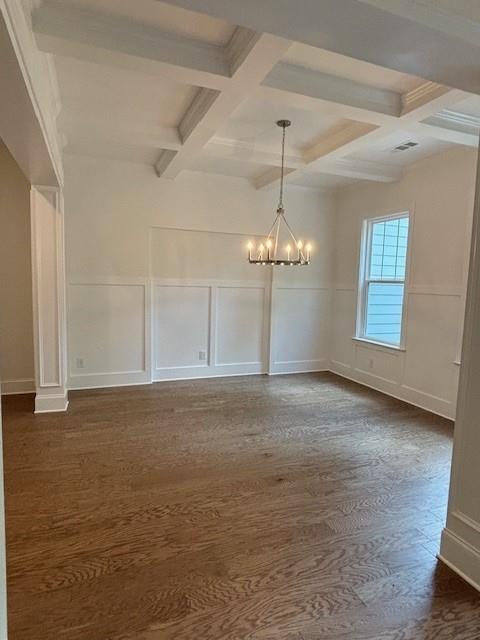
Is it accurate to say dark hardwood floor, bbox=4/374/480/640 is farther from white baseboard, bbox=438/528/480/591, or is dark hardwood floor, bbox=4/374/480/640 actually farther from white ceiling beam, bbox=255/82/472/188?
white ceiling beam, bbox=255/82/472/188

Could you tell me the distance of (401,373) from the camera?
4.72 meters

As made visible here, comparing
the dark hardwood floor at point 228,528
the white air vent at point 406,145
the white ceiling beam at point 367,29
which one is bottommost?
the dark hardwood floor at point 228,528

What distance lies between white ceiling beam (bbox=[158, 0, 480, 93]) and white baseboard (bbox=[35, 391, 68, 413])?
12.0ft

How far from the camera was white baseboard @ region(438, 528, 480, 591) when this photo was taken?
183 centimetres

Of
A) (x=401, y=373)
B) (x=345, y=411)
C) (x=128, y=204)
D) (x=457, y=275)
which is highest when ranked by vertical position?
(x=128, y=204)

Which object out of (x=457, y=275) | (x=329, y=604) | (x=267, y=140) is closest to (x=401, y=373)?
(x=457, y=275)

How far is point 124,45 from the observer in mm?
2131

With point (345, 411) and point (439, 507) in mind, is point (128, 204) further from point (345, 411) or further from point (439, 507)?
point (439, 507)

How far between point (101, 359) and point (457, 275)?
4.19 metres

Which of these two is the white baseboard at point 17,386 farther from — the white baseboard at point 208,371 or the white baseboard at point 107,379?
the white baseboard at point 208,371

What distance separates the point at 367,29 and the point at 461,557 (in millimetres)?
2387

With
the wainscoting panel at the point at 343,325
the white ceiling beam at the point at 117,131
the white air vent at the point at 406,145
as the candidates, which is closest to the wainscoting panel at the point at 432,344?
the wainscoting panel at the point at 343,325

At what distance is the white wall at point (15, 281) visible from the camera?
14.4ft

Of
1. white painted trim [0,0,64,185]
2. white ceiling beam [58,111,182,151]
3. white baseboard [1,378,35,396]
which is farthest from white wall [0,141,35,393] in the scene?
white painted trim [0,0,64,185]
